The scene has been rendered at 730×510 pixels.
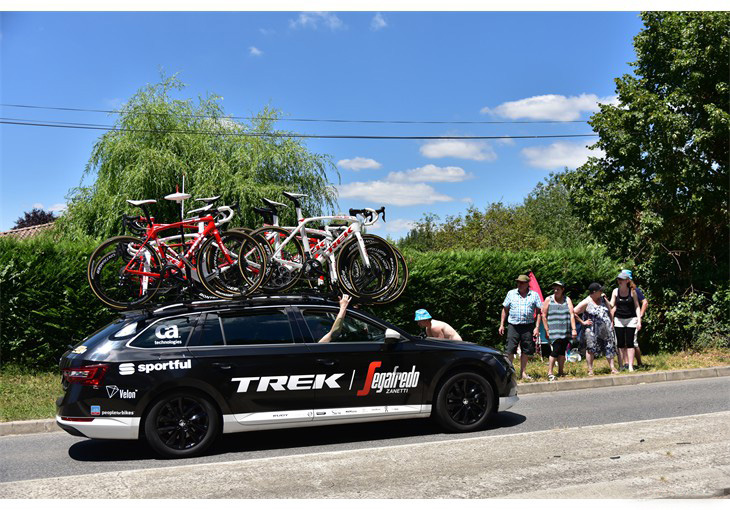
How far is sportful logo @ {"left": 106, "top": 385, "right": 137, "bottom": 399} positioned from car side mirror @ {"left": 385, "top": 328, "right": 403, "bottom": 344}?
2.61 metres

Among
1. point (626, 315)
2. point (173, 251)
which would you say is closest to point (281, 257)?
point (173, 251)

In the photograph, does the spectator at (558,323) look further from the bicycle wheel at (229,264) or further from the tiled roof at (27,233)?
the tiled roof at (27,233)

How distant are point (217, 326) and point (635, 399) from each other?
6358mm

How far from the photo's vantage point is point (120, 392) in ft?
22.4

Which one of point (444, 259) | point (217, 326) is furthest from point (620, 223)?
point (217, 326)

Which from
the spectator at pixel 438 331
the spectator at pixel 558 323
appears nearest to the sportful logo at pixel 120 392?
the spectator at pixel 438 331

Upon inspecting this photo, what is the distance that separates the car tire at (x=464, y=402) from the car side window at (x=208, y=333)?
2.46 metres

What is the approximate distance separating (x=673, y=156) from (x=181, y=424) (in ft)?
49.8

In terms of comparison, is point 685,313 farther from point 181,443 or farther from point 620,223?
point 181,443

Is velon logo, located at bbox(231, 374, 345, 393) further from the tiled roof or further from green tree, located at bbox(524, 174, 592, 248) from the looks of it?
green tree, located at bbox(524, 174, 592, 248)

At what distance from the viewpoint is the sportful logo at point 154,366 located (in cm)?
688

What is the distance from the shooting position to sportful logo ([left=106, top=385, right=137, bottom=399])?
268 inches

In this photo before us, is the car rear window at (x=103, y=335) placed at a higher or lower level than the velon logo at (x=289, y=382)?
higher

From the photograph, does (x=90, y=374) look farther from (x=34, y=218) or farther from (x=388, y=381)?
(x=34, y=218)
